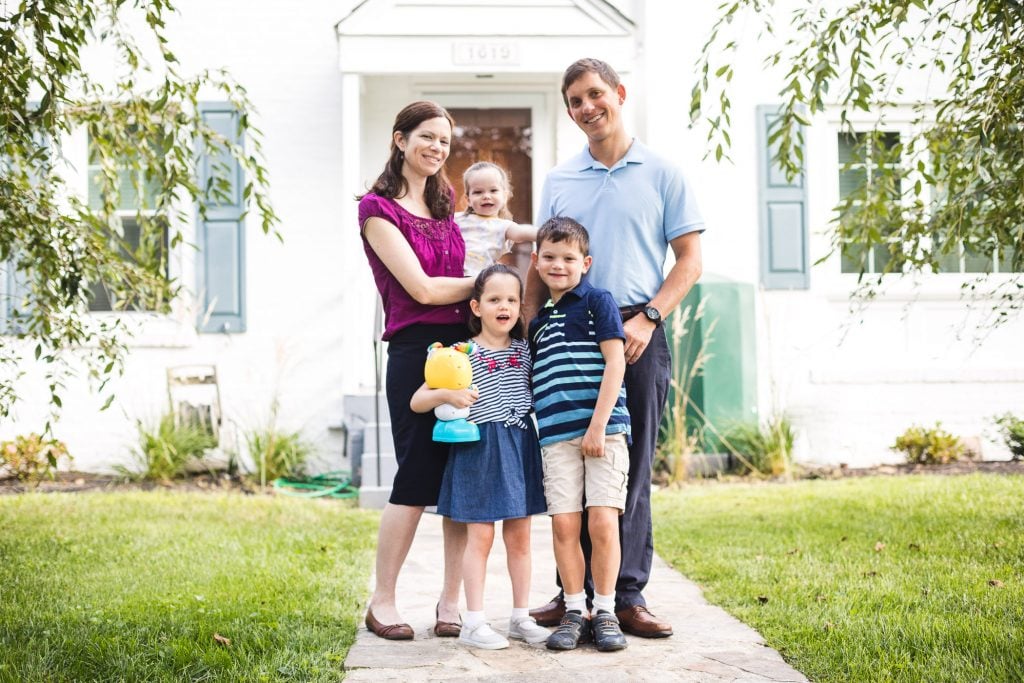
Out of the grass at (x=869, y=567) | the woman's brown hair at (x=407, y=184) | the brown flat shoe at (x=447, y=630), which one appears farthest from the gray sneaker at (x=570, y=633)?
the woman's brown hair at (x=407, y=184)

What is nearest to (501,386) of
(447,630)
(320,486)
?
(447,630)

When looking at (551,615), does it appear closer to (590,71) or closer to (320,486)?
(590,71)

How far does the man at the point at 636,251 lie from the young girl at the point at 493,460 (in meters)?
0.26

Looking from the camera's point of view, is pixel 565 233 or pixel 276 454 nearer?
pixel 565 233

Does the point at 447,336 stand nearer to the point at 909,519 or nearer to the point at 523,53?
the point at 909,519

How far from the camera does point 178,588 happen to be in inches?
165

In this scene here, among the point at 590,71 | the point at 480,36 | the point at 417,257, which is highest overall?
the point at 480,36

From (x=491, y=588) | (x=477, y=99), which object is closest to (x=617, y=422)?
(x=491, y=588)

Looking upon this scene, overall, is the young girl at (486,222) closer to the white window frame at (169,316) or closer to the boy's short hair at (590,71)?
the boy's short hair at (590,71)

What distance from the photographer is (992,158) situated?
4250 millimetres

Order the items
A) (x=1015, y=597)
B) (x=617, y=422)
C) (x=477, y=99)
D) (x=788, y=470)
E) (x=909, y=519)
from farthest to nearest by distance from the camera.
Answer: (x=477, y=99) < (x=788, y=470) < (x=909, y=519) < (x=1015, y=597) < (x=617, y=422)

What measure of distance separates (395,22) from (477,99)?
3.80ft

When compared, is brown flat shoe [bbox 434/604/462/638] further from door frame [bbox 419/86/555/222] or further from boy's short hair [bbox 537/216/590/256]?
door frame [bbox 419/86/555/222]

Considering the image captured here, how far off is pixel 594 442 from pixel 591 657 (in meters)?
0.64
